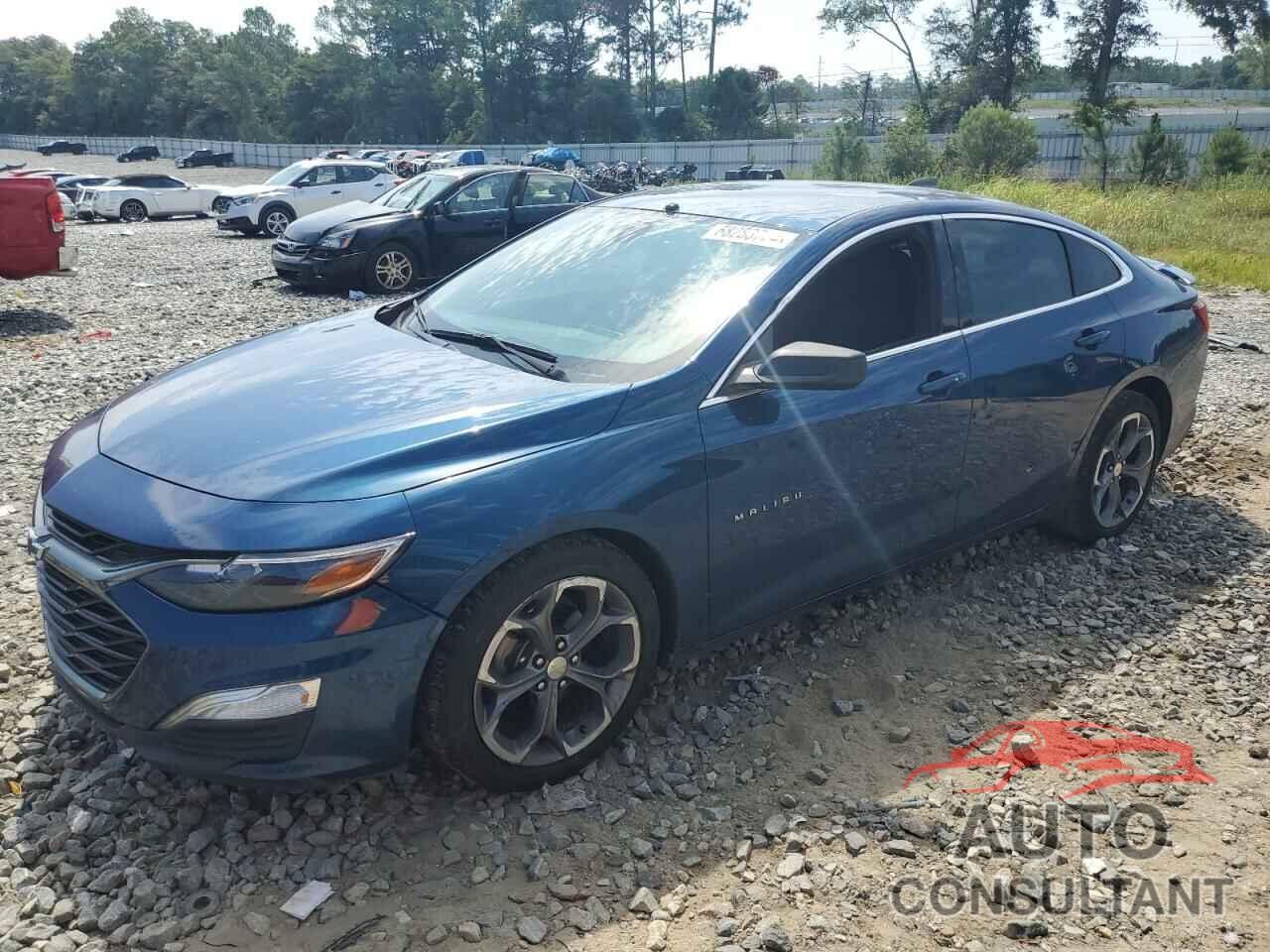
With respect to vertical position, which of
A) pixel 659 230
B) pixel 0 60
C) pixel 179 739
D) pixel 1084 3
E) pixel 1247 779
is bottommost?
pixel 1247 779

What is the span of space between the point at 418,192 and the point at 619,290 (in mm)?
9937

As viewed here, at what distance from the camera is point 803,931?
2.57 metres

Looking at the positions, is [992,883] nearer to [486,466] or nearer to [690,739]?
[690,739]

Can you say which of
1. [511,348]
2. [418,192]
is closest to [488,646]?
[511,348]

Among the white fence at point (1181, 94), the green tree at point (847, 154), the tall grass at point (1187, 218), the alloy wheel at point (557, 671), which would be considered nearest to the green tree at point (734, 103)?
the white fence at point (1181, 94)

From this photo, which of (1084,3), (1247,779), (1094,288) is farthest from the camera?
(1084,3)

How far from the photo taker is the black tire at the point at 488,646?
106 inches

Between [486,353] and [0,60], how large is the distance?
14570 cm

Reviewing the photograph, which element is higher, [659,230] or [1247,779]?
[659,230]

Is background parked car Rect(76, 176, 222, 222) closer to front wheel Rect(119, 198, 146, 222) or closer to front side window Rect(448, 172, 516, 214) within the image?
front wheel Rect(119, 198, 146, 222)

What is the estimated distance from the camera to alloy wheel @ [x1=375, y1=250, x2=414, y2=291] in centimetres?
1213

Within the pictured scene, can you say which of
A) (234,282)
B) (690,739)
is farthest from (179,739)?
(234,282)

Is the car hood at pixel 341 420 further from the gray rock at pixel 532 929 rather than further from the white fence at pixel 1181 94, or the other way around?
the white fence at pixel 1181 94

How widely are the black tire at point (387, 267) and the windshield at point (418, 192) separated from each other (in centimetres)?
67
